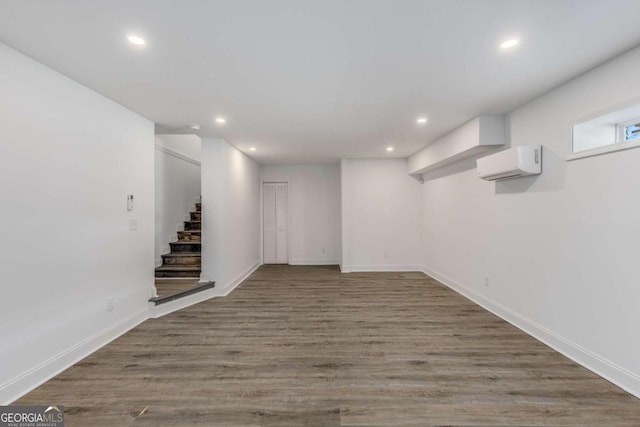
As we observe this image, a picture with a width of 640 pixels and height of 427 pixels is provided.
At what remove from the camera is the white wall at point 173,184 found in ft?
16.1

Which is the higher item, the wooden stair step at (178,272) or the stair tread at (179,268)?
the stair tread at (179,268)

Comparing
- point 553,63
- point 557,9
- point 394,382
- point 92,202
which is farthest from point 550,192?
point 92,202

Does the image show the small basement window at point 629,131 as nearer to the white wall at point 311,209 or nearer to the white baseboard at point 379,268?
the white baseboard at point 379,268

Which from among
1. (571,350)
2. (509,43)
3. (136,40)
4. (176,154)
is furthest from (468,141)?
(176,154)

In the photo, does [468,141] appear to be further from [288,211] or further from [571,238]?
[288,211]

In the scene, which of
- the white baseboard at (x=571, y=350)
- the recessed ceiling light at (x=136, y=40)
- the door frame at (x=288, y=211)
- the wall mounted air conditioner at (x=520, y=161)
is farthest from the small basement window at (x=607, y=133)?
the door frame at (x=288, y=211)

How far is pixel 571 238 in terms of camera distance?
249 centimetres

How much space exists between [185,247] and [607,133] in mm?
5891

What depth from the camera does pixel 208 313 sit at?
360 cm

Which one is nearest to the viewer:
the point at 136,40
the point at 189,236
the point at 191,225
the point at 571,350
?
the point at 136,40

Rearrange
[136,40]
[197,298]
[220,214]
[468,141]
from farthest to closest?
[220,214], [197,298], [468,141], [136,40]

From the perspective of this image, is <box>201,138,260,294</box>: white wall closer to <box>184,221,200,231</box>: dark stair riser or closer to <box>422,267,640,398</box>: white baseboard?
<box>184,221,200,231</box>: dark stair riser

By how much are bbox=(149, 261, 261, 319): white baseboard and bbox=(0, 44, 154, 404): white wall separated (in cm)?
32

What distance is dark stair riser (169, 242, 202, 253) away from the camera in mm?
5094
